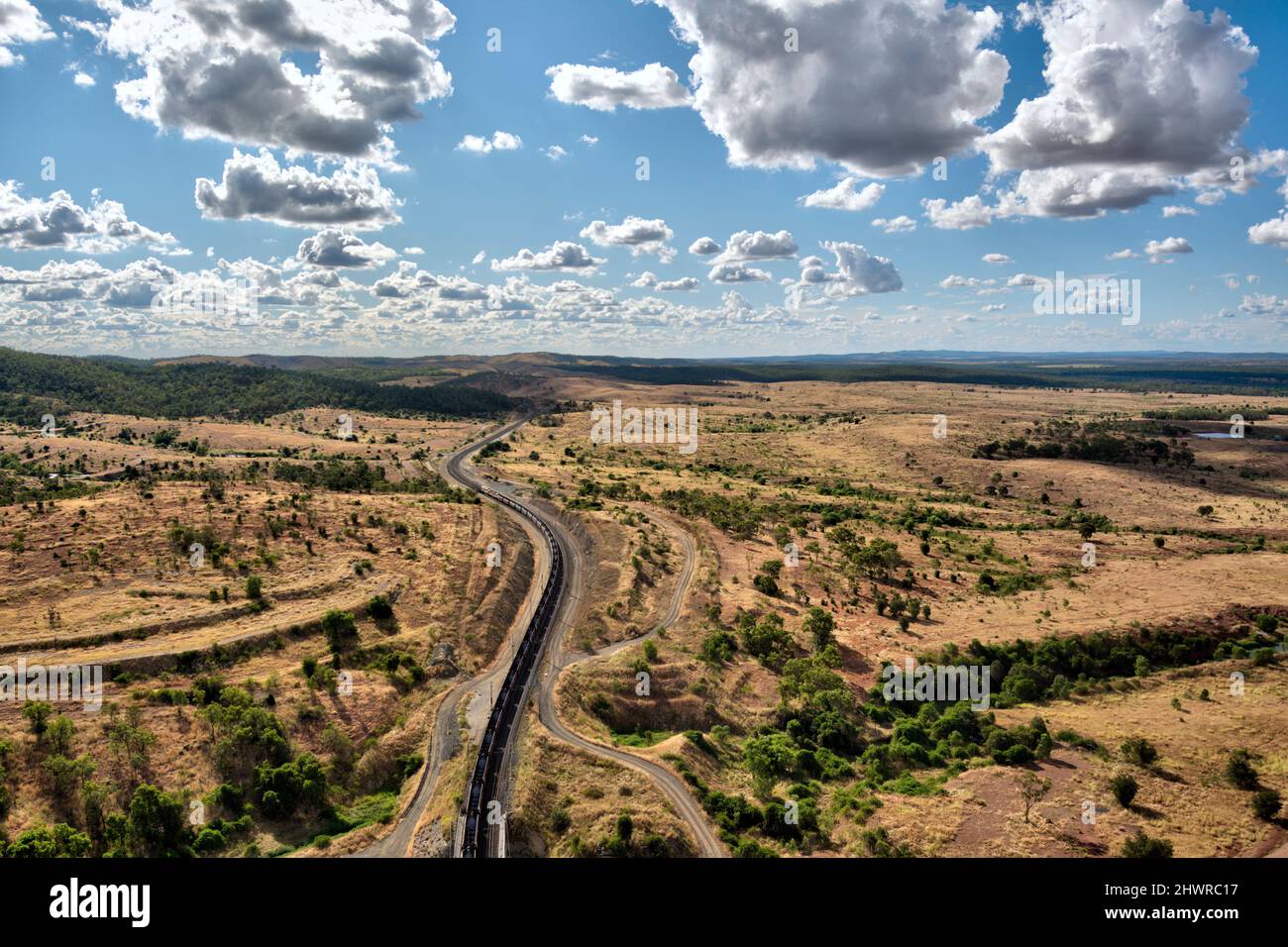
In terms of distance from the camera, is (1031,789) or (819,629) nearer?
(1031,789)

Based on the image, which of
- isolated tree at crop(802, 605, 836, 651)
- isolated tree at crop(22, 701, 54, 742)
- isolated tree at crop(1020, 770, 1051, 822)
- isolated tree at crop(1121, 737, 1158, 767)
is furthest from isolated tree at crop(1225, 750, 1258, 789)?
isolated tree at crop(22, 701, 54, 742)

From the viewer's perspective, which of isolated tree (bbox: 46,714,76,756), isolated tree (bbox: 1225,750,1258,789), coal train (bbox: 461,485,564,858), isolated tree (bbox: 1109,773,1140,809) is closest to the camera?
coal train (bbox: 461,485,564,858)

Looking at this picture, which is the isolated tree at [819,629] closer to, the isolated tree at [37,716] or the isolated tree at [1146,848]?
the isolated tree at [1146,848]

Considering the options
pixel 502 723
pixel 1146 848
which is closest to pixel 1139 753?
pixel 1146 848

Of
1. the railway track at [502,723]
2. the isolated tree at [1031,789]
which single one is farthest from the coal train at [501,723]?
the isolated tree at [1031,789]

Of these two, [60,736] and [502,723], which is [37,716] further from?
[502,723]

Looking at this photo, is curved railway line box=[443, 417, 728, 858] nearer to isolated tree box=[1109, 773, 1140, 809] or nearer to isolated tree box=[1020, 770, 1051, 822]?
isolated tree box=[1020, 770, 1051, 822]
